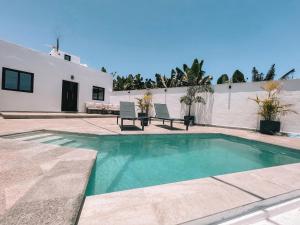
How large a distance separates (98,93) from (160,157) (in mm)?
13753

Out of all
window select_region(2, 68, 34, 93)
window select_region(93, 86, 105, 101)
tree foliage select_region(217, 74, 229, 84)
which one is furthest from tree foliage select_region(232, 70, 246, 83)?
window select_region(2, 68, 34, 93)

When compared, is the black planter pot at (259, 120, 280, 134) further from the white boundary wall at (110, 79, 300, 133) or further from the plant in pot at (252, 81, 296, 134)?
the white boundary wall at (110, 79, 300, 133)

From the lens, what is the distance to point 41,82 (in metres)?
12.7

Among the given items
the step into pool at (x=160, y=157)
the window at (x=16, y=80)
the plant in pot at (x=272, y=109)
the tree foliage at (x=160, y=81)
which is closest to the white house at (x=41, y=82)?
the window at (x=16, y=80)

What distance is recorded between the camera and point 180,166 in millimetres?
4598

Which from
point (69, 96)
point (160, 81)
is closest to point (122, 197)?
point (69, 96)

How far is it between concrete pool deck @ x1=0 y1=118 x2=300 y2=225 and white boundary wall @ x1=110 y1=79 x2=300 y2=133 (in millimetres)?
7735

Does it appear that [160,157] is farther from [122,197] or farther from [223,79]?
[223,79]

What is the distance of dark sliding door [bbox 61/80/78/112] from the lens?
14.3 m

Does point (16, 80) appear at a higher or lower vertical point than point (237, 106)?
higher

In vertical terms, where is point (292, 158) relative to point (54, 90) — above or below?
below

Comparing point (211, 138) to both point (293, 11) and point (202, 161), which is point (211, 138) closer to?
point (202, 161)

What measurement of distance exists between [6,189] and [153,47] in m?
17.1

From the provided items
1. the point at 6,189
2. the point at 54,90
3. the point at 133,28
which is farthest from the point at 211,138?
the point at 54,90
